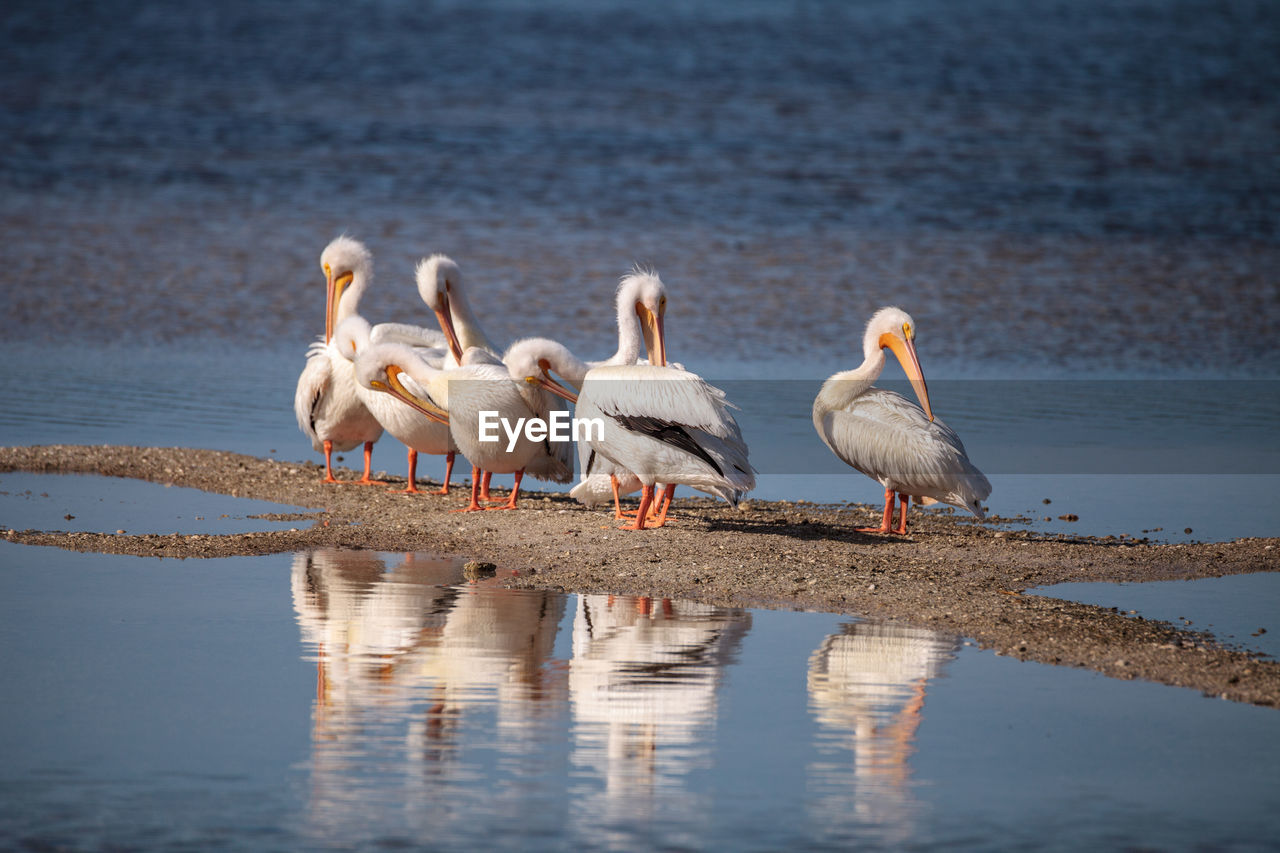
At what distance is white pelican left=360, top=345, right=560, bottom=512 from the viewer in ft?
27.1

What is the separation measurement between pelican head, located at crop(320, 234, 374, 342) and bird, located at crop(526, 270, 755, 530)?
3.42 meters

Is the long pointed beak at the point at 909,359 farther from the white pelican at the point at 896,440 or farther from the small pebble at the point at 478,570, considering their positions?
the small pebble at the point at 478,570

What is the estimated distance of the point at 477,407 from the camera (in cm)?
826

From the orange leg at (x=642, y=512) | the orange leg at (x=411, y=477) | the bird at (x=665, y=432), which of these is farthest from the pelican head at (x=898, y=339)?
the orange leg at (x=411, y=477)

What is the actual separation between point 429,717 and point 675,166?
2065 centimetres

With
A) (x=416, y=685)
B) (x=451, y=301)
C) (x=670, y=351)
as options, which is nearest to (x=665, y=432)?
(x=451, y=301)

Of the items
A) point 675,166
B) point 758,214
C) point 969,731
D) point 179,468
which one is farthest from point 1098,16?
point 969,731

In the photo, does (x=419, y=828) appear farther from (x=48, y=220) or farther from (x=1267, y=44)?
(x=1267, y=44)

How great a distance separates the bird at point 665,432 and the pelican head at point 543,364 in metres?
0.51

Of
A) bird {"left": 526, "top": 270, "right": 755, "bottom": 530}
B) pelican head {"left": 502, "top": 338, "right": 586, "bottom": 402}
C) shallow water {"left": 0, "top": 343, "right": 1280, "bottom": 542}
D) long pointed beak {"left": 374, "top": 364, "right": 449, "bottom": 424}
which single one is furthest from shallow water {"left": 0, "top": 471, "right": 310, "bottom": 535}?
bird {"left": 526, "top": 270, "right": 755, "bottom": 530}

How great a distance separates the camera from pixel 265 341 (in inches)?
545

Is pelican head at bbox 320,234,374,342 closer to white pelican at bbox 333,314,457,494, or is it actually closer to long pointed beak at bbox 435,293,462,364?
white pelican at bbox 333,314,457,494

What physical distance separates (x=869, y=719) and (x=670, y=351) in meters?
8.99

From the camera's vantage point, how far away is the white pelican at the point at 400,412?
8797 mm
